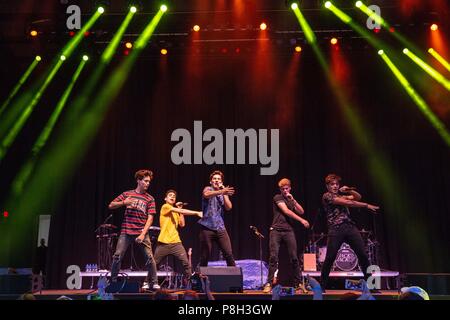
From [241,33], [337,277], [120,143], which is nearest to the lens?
[337,277]

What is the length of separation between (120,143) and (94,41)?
2385mm

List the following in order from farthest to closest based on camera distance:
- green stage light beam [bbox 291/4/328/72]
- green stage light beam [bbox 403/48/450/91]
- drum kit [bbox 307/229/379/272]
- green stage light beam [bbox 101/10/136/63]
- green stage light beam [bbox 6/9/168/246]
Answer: green stage light beam [bbox 6/9/168/246] → green stage light beam [bbox 403/48/450/91] → green stage light beam [bbox 101/10/136/63] → green stage light beam [bbox 291/4/328/72] → drum kit [bbox 307/229/379/272]

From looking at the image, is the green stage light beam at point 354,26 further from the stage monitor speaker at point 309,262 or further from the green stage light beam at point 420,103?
the stage monitor speaker at point 309,262

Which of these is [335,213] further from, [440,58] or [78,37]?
[78,37]

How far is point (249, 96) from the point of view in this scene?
12.6 m

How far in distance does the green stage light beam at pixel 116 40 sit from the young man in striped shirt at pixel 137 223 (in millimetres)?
4142

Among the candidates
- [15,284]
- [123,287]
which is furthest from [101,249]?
[123,287]

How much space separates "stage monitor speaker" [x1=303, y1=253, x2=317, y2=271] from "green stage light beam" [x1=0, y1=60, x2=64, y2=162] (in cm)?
708

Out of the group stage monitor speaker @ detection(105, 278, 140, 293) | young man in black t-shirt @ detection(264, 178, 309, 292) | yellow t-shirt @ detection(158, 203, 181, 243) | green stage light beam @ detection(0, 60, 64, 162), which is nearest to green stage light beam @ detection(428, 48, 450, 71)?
young man in black t-shirt @ detection(264, 178, 309, 292)

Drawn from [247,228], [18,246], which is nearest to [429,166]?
[247,228]

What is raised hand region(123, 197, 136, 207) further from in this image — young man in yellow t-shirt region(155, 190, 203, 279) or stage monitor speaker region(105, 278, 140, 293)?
stage monitor speaker region(105, 278, 140, 293)

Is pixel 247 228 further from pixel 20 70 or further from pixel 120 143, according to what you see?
pixel 20 70

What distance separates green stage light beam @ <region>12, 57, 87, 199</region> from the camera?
1234 centimetres

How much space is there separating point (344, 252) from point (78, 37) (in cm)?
730
